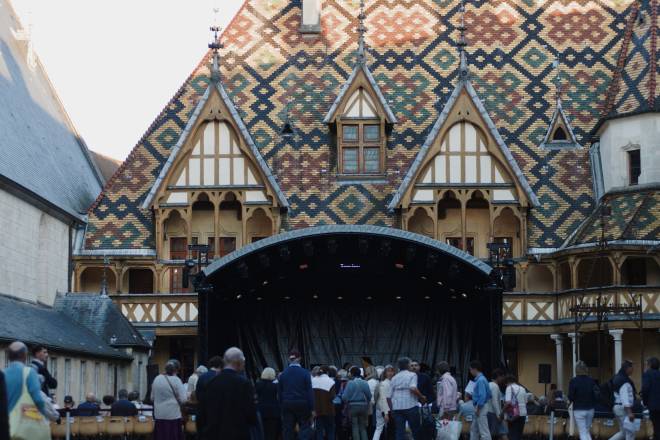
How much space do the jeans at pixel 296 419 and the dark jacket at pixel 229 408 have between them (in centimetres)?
735

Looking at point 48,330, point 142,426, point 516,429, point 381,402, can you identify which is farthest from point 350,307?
point 516,429

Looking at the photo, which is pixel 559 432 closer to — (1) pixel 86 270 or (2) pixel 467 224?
(2) pixel 467 224

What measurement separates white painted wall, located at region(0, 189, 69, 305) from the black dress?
14.1 meters

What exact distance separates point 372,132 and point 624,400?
829 inches

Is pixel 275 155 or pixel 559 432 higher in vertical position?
pixel 275 155

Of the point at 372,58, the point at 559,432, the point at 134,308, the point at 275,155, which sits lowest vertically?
the point at 559,432

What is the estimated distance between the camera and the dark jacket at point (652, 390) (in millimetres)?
22531

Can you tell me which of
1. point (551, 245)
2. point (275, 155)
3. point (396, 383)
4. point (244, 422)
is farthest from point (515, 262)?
point (244, 422)

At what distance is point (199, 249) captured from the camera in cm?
3762

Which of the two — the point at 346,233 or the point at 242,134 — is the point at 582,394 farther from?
the point at 242,134

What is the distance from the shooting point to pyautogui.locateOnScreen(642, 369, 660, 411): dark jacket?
22531 millimetres

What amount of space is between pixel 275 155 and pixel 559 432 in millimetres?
18789

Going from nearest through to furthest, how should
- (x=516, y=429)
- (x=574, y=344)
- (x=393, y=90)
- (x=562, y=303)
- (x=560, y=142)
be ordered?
(x=516, y=429) < (x=574, y=344) < (x=562, y=303) < (x=560, y=142) < (x=393, y=90)

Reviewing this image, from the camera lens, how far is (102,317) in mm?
40469
